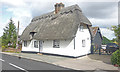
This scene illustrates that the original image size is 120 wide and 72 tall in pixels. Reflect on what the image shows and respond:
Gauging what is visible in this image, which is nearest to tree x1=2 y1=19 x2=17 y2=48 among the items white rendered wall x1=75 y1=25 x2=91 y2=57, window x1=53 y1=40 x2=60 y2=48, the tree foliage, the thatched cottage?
the thatched cottage

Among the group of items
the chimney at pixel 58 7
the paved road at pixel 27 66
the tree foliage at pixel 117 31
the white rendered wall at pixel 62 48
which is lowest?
the paved road at pixel 27 66

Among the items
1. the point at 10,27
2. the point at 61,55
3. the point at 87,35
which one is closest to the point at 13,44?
the point at 10,27

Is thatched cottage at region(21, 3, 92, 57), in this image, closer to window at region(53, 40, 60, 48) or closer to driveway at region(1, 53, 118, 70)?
window at region(53, 40, 60, 48)

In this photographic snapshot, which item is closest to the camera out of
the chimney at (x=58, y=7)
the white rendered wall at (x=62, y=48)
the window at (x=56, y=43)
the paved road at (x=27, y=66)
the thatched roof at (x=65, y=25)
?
the paved road at (x=27, y=66)

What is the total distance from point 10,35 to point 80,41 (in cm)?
2366

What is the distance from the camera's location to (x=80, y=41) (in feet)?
48.5

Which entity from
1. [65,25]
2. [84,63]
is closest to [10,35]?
[65,25]

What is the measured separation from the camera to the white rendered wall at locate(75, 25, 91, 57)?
13.9 metres

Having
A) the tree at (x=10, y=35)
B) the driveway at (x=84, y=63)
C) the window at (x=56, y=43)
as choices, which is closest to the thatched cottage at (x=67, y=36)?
the window at (x=56, y=43)

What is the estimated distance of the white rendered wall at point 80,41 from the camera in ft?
45.6

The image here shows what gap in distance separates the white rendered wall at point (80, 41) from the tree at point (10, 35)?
21.1 meters

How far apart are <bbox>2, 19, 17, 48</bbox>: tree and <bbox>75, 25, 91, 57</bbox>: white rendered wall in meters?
21.1

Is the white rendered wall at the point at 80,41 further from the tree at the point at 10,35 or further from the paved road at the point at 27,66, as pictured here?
the tree at the point at 10,35

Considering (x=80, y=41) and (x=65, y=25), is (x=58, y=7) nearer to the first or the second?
(x=65, y=25)
